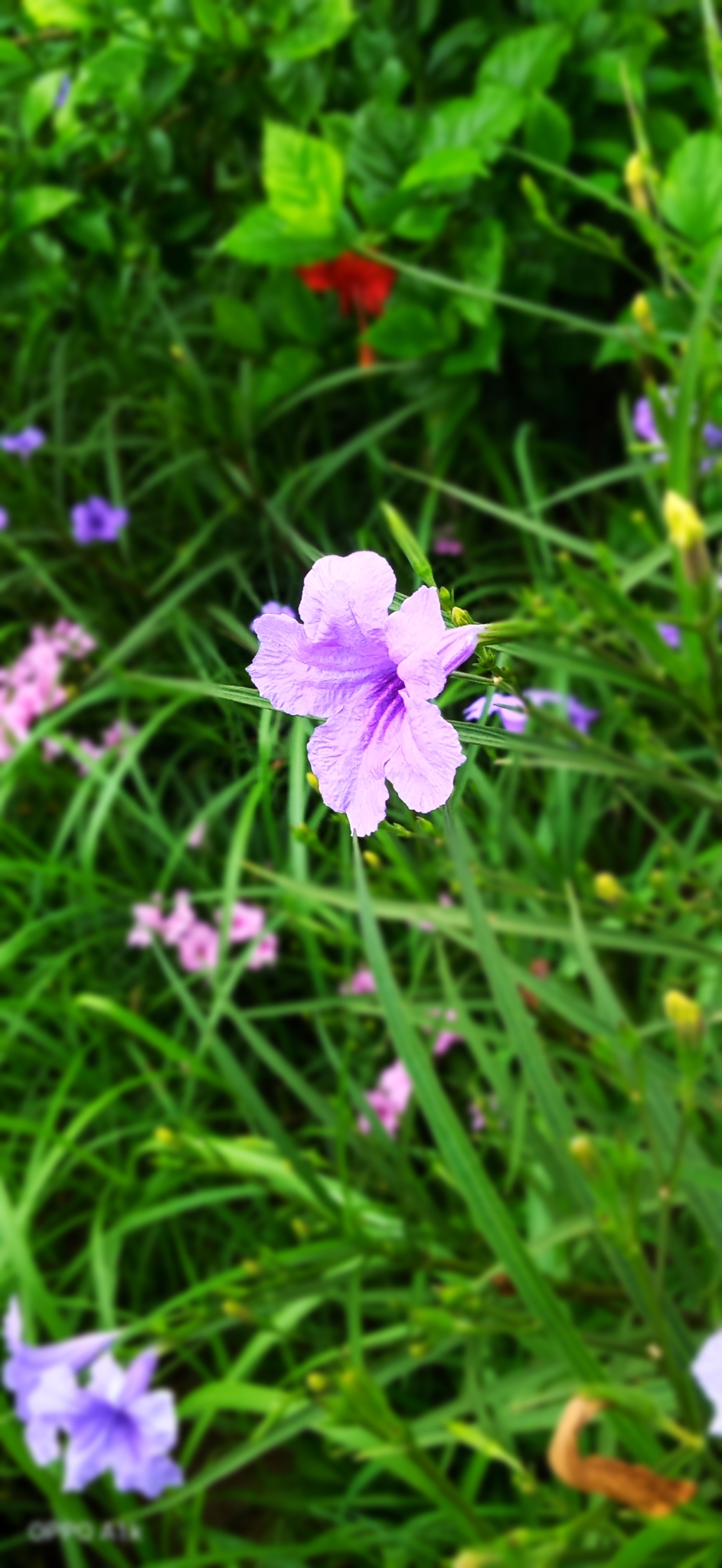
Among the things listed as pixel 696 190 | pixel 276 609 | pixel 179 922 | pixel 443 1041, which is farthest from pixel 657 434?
pixel 276 609

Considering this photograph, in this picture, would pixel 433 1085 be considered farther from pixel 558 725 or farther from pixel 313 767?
pixel 313 767

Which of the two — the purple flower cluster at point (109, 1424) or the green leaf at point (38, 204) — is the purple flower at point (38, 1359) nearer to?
the purple flower cluster at point (109, 1424)

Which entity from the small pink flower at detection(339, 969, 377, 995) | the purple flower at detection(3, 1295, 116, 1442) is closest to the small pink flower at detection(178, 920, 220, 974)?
the small pink flower at detection(339, 969, 377, 995)

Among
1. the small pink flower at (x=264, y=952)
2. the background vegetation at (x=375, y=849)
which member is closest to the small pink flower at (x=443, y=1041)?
the background vegetation at (x=375, y=849)

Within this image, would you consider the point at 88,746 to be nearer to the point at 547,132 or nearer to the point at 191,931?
the point at 191,931

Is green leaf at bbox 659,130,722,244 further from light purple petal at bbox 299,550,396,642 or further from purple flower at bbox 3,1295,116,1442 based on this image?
purple flower at bbox 3,1295,116,1442

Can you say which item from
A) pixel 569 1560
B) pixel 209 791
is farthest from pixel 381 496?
pixel 569 1560

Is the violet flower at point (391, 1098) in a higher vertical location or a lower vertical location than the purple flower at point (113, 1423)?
higher
